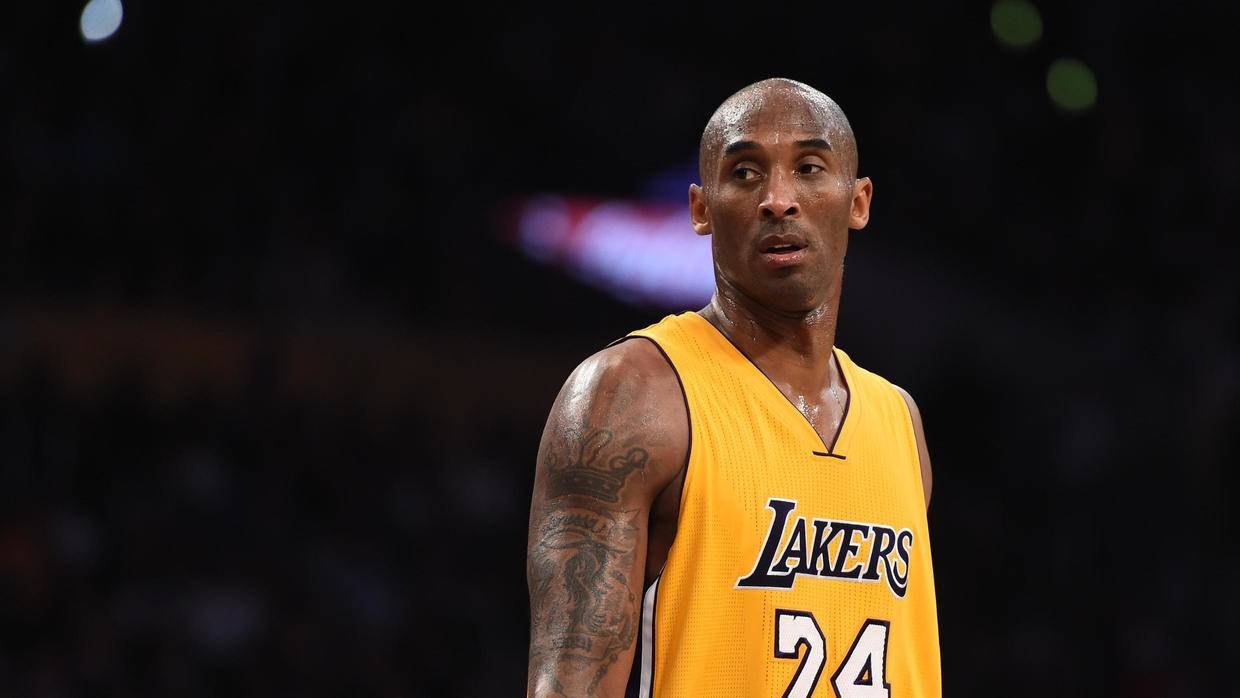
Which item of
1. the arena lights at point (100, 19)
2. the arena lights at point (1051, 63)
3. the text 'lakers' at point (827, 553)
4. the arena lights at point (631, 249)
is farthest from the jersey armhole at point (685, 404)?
the arena lights at point (1051, 63)

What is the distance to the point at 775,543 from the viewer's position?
250 centimetres

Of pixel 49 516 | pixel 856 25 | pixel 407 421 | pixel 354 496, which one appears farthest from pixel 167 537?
pixel 856 25

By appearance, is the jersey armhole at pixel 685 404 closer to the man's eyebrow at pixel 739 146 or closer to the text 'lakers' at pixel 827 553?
the text 'lakers' at pixel 827 553

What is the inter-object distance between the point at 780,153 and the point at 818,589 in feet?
2.59

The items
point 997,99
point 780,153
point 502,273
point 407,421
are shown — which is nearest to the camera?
point 780,153

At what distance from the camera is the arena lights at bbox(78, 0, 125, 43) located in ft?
28.3

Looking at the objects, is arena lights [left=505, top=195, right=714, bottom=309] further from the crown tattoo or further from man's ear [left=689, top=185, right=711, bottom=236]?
the crown tattoo

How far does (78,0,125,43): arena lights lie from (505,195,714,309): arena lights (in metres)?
2.88

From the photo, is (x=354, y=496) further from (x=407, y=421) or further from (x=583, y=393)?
(x=583, y=393)

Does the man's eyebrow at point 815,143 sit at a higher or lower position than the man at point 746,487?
higher

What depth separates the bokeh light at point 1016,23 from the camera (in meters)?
10.6

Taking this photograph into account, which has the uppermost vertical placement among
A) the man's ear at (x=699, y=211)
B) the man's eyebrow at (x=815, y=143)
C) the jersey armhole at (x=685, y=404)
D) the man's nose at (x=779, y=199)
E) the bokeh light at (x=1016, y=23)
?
the bokeh light at (x=1016, y=23)

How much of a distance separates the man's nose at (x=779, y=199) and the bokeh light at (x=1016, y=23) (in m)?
8.58

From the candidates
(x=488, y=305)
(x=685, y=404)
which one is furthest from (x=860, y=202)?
(x=488, y=305)
